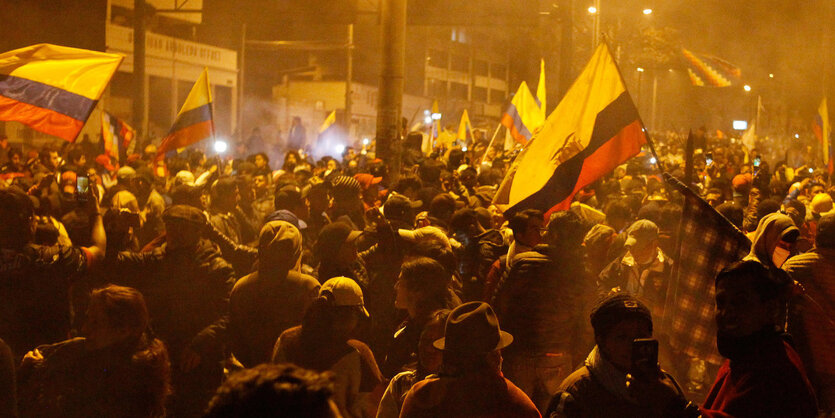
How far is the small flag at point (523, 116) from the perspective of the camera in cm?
1328

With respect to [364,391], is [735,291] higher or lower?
higher

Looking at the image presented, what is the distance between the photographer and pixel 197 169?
12898 mm

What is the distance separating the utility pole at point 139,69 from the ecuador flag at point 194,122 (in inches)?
378

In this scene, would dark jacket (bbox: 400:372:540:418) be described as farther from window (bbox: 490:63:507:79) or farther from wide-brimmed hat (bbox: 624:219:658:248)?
→ window (bbox: 490:63:507:79)

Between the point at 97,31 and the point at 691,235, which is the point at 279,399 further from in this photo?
the point at 97,31

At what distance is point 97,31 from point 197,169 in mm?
20408

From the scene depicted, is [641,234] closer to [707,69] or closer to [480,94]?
[707,69]

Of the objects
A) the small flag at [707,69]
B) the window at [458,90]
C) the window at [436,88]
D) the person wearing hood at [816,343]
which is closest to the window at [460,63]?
the window at [458,90]

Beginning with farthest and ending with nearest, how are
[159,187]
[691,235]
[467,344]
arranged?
1. [159,187]
2. [691,235]
3. [467,344]

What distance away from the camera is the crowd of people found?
2750mm

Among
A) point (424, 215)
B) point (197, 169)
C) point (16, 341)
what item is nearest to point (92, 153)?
point (197, 169)

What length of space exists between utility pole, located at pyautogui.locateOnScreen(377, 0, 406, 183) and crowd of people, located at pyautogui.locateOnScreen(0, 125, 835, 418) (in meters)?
3.66

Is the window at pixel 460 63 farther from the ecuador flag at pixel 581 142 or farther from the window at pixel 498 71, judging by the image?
the ecuador flag at pixel 581 142

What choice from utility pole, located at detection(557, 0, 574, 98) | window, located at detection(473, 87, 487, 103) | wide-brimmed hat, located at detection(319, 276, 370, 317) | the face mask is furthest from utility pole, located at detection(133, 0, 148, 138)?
window, located at detection(473, 87, 487, 103)
